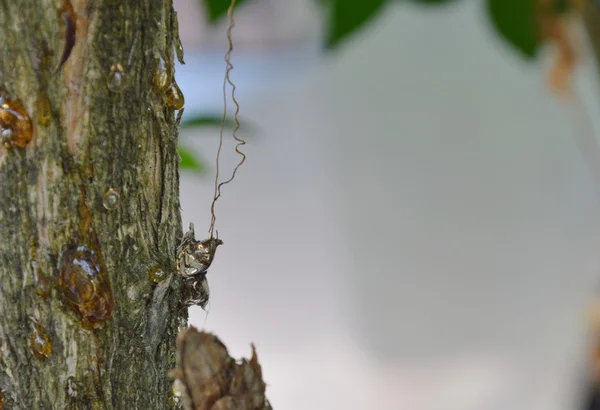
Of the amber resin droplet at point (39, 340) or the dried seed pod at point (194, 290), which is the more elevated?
the dried seed pod at point (194, 290)

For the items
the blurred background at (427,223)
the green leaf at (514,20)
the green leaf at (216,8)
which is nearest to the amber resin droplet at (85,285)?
the green leaf at (216,8)

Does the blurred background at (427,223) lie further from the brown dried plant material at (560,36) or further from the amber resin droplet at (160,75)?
the amber resin droplet at (160,75)

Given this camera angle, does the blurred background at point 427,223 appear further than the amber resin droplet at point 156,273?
Yes

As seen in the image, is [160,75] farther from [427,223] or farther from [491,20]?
[427,223]

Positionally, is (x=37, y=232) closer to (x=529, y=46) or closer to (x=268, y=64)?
(x=529, y=46)

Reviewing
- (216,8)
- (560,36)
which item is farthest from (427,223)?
(216,8)

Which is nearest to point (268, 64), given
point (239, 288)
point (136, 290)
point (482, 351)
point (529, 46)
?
point (239, 288)

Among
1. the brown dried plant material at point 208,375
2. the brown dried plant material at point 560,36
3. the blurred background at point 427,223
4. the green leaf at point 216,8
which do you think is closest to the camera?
the brown dried plant material at point 208,375
